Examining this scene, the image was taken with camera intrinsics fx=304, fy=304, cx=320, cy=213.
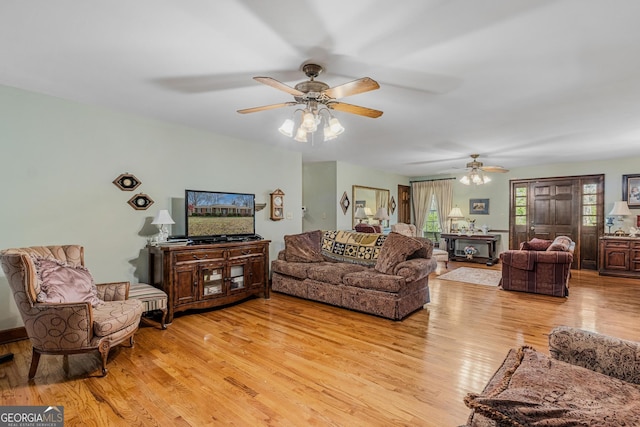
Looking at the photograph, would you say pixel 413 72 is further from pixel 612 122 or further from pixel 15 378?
pixel 15 378

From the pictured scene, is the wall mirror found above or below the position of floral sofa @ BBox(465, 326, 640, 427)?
above

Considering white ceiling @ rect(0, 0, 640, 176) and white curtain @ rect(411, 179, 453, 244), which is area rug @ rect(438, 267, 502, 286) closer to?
white curtain @ rect(411, 179, 453, 244)

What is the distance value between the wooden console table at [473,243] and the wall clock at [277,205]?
4841 millimetres

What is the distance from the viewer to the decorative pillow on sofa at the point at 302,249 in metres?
4.92

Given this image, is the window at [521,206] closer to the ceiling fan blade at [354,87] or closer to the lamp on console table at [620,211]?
the lamp on console table at [620,211]

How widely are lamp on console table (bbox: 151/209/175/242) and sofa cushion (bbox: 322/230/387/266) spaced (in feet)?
7.92

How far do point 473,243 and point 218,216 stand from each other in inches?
267

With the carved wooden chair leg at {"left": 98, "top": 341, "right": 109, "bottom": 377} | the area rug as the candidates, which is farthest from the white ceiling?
the area rug

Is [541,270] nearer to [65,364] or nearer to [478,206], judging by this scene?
[478,206]

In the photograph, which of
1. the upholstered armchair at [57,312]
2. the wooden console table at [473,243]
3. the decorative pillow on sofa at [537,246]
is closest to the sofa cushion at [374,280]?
the upholstered armchair at [57,312]

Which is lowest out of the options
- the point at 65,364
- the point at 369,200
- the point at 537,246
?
the point at 65,364

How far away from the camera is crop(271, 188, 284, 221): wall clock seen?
523 cm

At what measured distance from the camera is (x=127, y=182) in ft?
12.0

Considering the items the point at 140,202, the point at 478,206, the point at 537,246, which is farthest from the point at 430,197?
the point at 140,202
